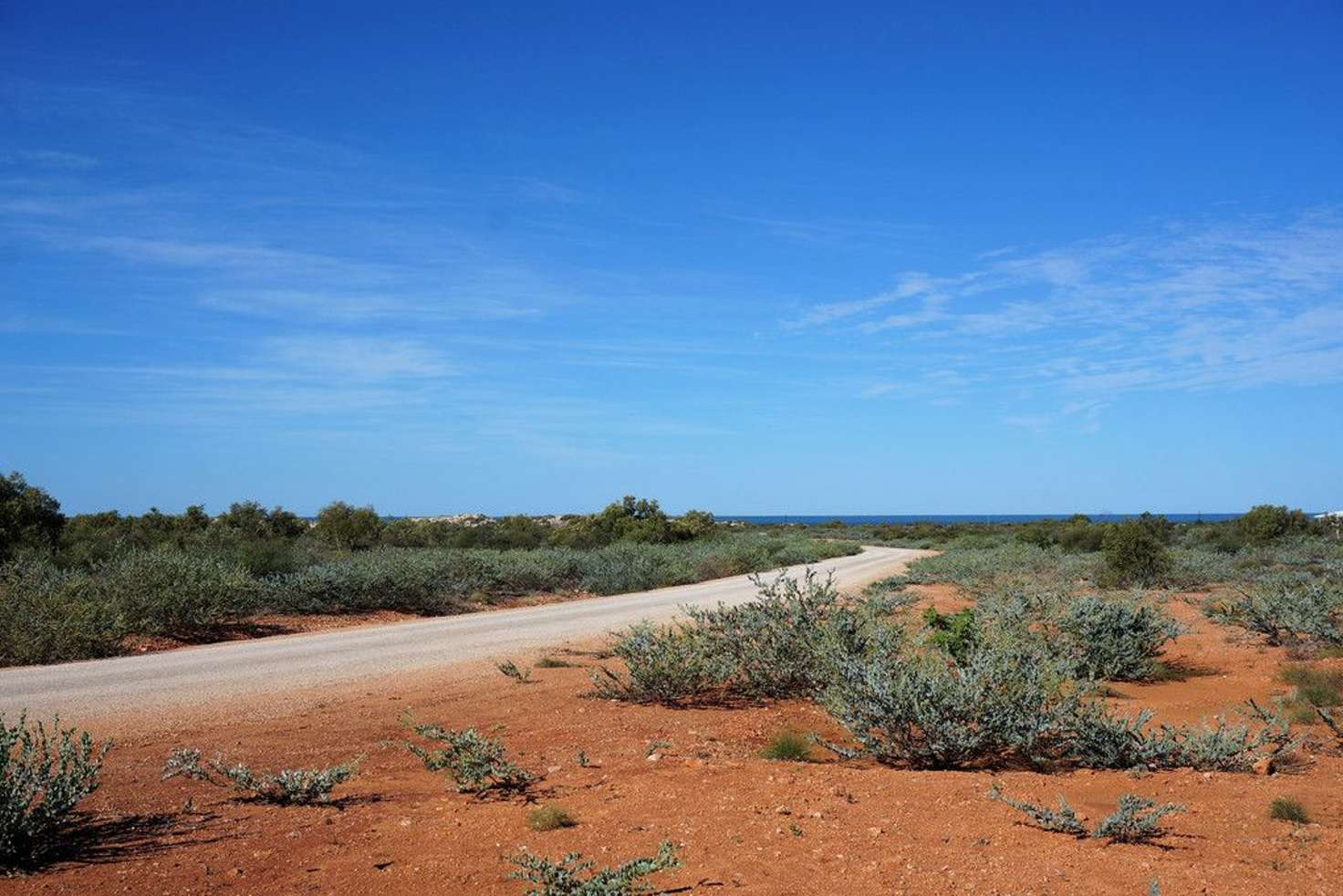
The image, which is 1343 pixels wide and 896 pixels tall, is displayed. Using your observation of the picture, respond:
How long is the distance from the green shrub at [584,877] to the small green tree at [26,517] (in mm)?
24708

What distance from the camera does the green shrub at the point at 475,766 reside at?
22.3 feet

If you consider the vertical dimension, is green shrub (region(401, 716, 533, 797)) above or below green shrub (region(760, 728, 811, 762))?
above

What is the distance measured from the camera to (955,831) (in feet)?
19.0

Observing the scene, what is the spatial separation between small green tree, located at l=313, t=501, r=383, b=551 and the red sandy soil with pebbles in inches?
1315

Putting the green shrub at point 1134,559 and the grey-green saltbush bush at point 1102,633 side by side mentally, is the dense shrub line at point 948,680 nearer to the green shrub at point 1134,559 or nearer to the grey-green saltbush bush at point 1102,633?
the grey-green saltbush bush at point 1102,633

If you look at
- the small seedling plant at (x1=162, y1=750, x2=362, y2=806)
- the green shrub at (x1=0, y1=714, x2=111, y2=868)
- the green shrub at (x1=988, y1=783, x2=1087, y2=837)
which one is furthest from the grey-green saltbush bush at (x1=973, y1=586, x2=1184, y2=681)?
the green shrub at (x1=0, y1=714, x2=111, y2=868)

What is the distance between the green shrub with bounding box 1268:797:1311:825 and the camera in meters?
5.96

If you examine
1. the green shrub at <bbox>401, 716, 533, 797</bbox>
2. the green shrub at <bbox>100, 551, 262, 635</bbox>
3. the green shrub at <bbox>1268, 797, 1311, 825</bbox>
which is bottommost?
the green shrub at <bbox>1268, 797, 1311, 825</bbox>

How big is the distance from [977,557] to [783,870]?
28.6 m

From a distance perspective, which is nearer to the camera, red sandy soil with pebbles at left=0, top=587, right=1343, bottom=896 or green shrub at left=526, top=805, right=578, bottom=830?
red sandy soil with pebbles at left=0, top=587, right=1343, bottom=896

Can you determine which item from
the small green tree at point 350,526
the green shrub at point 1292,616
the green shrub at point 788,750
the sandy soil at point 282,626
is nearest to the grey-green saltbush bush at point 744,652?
the green shrub at point 788,750

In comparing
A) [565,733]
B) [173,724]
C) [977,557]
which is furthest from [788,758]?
[977,557]

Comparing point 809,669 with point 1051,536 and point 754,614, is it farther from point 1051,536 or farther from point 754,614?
point 1051,536

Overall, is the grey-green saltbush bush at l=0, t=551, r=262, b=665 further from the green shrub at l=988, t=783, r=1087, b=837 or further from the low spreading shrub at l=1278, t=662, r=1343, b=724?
the low spreading shrub at l=1278, t=662, r=1343, b=724
